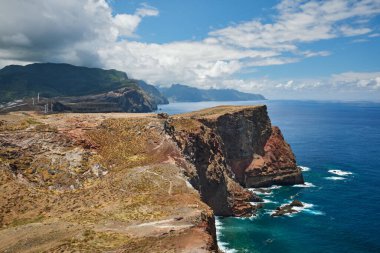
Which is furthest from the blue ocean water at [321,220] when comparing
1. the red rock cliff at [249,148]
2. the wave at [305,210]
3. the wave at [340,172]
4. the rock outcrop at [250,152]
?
the red rock cliff at [249,148]

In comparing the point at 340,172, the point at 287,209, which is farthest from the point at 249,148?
the point at 340,172

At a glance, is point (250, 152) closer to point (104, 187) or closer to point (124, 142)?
point (124, 142)

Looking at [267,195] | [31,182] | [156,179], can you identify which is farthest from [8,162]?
[267,195]

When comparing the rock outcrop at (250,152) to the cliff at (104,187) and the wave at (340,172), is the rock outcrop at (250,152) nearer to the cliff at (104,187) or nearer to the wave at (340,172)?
the wave at (340,172)

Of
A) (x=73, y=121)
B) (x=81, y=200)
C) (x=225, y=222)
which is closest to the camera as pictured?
(x=81, y=200)

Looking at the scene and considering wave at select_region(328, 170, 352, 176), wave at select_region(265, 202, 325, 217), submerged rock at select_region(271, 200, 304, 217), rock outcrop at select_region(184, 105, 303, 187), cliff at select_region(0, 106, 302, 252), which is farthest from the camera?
wave at select_region(328, 170, 352, 176)

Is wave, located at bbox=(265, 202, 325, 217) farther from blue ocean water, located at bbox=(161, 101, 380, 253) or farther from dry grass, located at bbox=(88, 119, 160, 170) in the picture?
dry grass, located at bbox=(88, 119, 160, 170)

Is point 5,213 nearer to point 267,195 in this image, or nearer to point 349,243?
point 349,243

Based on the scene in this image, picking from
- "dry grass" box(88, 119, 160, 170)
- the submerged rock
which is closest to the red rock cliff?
the submerged rock
